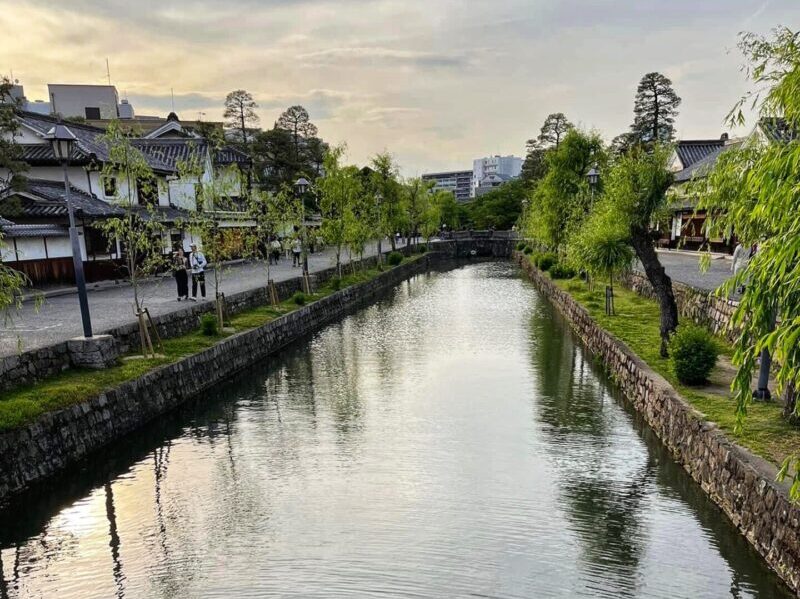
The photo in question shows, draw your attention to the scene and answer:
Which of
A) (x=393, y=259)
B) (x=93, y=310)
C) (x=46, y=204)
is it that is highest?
(x=46, y=204)

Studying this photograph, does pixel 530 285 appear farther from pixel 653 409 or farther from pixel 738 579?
pixel 738 579

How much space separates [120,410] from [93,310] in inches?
343

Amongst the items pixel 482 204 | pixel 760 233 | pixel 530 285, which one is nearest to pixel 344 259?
pixel 530 285

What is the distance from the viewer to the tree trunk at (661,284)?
45.4ft

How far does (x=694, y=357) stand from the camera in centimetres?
1069

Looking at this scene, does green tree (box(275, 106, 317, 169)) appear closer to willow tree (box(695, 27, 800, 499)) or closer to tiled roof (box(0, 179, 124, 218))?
tiled roof (box(0, 179, 124, 218))

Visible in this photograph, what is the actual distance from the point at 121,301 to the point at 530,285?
81.1ft

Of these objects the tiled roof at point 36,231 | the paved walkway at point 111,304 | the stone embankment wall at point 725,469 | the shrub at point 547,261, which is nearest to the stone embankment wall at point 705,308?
the paved walkway at point 111,304

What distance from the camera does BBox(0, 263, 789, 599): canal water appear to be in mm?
6953

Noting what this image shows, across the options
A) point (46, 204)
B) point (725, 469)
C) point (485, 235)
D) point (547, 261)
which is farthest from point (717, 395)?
point (485, 235)

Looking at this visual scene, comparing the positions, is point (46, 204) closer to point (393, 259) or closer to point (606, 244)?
point (606, 244)

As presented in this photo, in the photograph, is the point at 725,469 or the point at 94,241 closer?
the point at 725,469

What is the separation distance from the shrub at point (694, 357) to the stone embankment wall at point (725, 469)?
43 centimetres

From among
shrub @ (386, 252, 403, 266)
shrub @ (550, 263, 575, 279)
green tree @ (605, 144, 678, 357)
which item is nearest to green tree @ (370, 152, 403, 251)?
shrub @ (386, 252, 403, 266)
